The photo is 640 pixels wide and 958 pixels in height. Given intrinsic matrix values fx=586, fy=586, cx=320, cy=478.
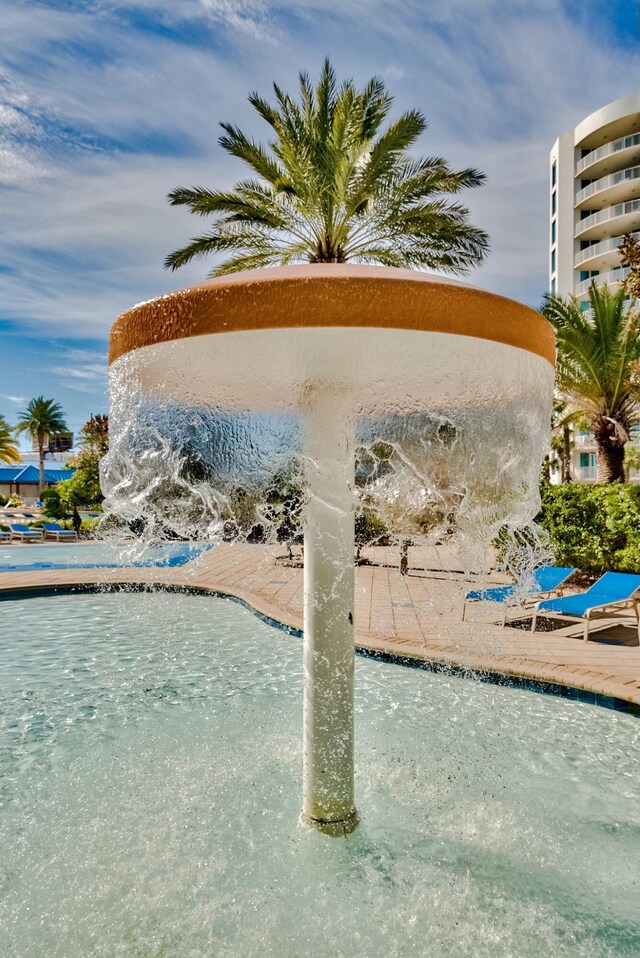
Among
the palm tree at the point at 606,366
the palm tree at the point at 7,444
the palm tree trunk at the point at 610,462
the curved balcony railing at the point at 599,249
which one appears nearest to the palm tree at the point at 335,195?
the palm tree at the point at 606,366

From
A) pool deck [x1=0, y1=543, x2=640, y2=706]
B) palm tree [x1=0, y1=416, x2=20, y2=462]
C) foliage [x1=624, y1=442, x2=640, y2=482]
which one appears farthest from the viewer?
palm tree [x1=0, y1=416, x2=20, y2=462]

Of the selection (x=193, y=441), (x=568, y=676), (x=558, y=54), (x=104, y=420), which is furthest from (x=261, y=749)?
(x=104, y=420)

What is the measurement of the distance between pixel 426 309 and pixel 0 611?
965cm

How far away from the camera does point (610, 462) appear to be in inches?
535

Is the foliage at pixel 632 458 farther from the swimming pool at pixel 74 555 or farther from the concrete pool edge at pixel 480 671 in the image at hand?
the concrete pool edge at pixel 480 671

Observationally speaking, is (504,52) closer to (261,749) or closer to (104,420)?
(261,749)

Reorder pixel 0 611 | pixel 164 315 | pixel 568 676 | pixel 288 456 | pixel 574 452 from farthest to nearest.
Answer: pixel 574 452, pixel 0 611, pixel 568 676, pixel 288 456, pixel 164 315

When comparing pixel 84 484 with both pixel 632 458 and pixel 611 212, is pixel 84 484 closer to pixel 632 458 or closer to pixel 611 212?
pixel 632 458

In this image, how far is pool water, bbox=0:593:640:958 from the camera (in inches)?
92.4

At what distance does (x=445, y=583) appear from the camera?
11.1 metres

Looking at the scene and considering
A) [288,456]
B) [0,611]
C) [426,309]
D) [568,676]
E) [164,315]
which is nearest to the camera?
[426,309]

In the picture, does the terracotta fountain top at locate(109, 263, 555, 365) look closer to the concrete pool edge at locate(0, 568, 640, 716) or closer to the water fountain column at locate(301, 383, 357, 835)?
the water fountain column at locate(301, 383, 357, 835)

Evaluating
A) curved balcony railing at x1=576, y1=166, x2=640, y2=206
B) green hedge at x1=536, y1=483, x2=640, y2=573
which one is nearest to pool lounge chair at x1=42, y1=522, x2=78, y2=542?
green hedge at x1=536, y1=483, x2=640, y2=573

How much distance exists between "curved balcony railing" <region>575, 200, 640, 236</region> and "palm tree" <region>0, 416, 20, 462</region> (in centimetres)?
4625
